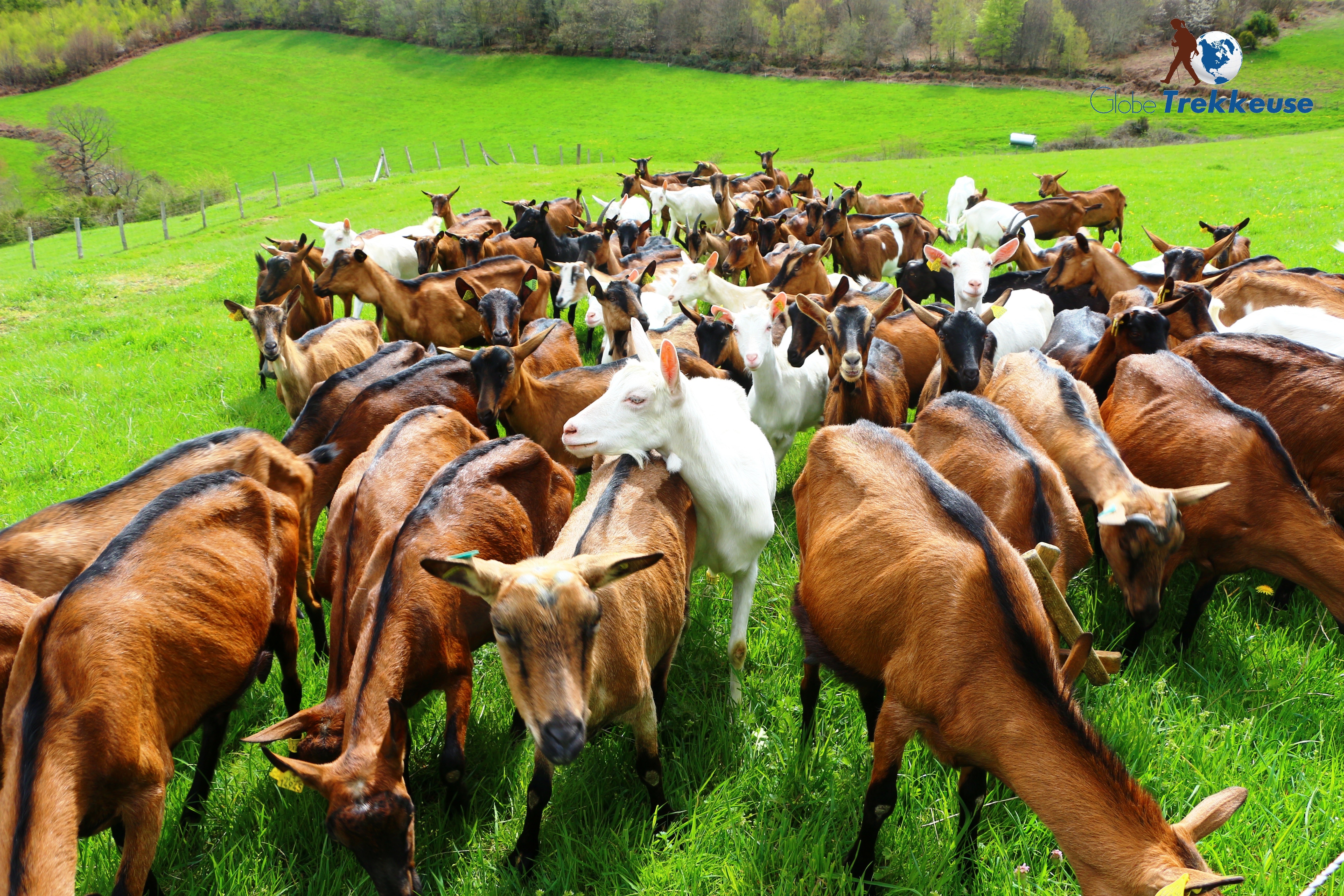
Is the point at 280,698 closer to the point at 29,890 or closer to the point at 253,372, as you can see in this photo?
the point at 29,890

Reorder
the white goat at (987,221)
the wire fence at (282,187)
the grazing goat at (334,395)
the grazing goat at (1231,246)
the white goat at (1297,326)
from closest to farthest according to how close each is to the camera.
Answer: the grazing goat at (334,395) < the white goat at (1297,326) < the grazing goat at (1231,246) < the white goat at (987,221) < the wire fence at (282,187)

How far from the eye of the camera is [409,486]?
187 inches

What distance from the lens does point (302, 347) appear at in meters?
8.09

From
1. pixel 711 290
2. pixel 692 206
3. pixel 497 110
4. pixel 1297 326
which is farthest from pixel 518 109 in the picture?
pixel 1297 326

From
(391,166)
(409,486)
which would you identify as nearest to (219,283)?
(409,486)

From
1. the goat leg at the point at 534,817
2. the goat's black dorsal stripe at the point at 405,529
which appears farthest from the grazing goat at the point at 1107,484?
the goat's black dorsal stripe at the point at 405,529

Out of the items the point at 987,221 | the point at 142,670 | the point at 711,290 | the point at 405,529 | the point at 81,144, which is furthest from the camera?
the point at 81,144

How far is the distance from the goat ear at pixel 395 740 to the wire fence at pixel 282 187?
2958 centimetres

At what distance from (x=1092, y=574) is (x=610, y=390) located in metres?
3.42

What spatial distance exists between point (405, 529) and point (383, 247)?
10695 mm

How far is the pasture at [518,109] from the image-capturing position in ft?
147

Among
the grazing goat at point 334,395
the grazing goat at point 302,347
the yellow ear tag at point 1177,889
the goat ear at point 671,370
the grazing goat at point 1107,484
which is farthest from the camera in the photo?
the grazing goat at point 302,347

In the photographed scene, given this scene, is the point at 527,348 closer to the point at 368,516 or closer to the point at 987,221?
the point at 368,516

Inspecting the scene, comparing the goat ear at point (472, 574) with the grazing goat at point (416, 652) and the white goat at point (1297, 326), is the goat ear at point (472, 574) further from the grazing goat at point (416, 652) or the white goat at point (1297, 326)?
the white goat at point (1297, 326)
